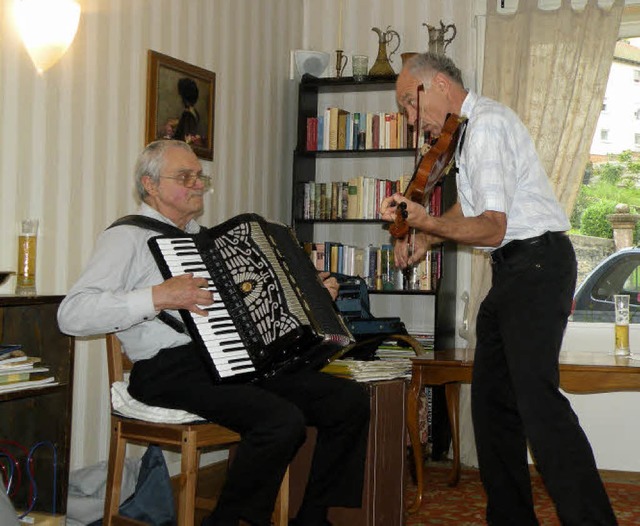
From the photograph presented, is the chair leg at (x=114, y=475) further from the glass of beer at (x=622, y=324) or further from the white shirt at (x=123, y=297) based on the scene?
the glass of beer at (x=622, y=324)

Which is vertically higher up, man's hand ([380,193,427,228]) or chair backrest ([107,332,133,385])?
man's hand ([380,193,427,228])

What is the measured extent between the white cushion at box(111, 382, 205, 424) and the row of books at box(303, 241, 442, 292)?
1.99 m

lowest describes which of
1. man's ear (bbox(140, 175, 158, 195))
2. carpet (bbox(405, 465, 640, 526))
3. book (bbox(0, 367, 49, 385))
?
carpet (bbox(405, 465, 640, 526))

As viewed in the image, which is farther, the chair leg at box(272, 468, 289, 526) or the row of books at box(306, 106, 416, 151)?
the row of books at box(306, 106, 416, 151)

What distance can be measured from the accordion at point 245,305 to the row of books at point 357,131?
2199 millimetres

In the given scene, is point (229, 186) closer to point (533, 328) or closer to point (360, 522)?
point (360, 522)

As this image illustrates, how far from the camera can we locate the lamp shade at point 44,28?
291 cm

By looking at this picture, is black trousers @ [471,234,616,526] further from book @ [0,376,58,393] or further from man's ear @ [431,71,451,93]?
book @ [0,376,58,393]

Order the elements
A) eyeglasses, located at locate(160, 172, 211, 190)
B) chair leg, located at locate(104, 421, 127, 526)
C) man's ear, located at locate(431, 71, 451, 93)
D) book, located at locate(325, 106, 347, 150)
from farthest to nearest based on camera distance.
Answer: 1. book, located at locate(325, 106, 347, 150)
2. eyeglasses, located at locate(160, 172, 211, 190)
3. chair leg, located at locate(104, 421, 127, 526)
4. man's ear, located at locate(431, 71, 451, 93)

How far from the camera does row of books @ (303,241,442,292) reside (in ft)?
15.0

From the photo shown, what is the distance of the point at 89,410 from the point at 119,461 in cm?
66

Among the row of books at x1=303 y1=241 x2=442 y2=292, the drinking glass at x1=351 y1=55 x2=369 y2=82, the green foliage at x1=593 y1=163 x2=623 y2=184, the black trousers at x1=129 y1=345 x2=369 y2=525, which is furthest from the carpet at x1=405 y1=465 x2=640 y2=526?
the drinking glass at x1=351 y1=55 x2=369 y2=82

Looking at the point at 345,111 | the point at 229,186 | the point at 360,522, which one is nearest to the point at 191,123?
the point at 229,186

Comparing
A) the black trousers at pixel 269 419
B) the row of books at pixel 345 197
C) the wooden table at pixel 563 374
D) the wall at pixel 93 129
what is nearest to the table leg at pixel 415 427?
the wooden table at pixel 563 374
